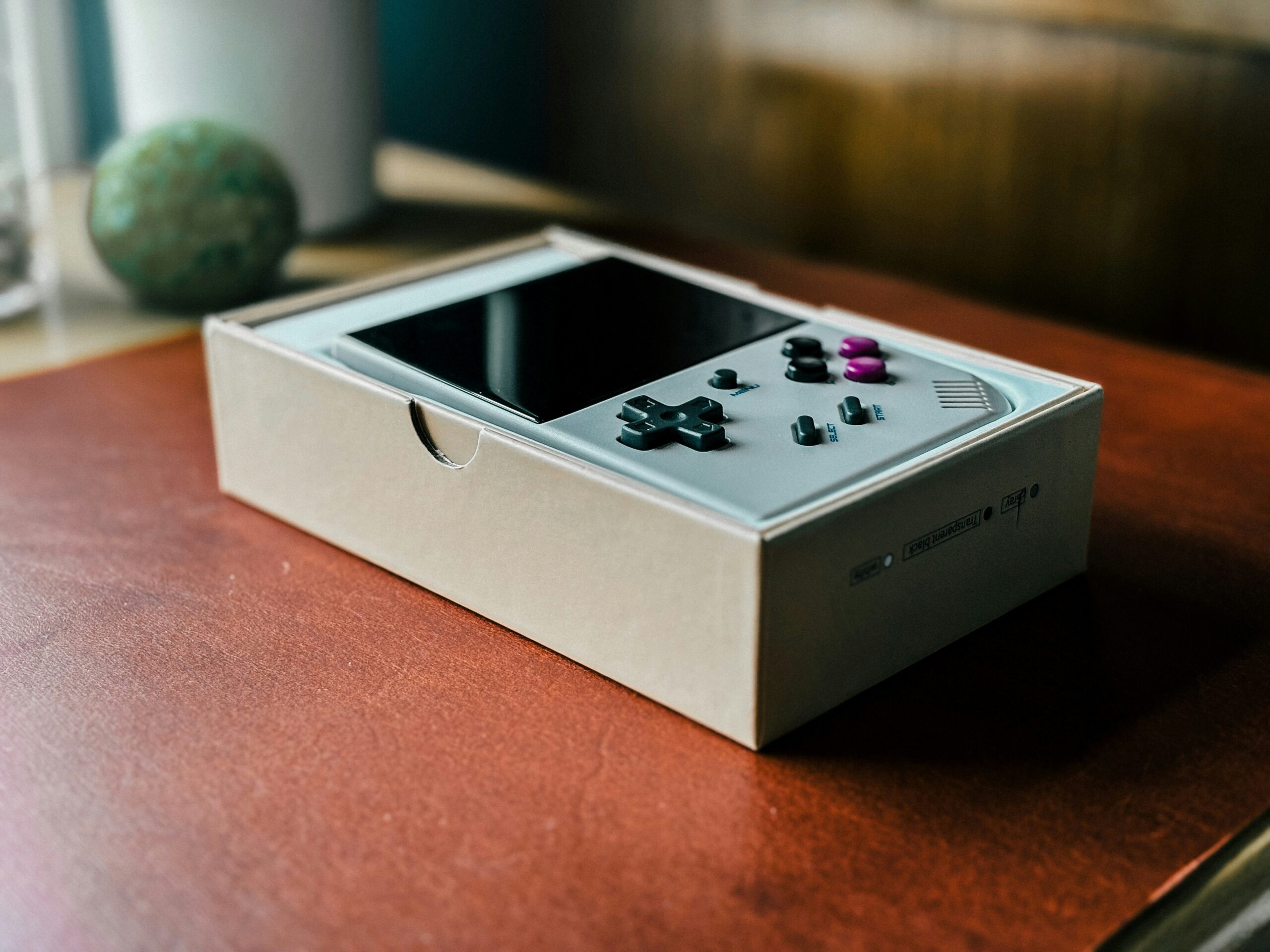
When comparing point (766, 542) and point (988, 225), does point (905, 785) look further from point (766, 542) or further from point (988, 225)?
point (988, 225)

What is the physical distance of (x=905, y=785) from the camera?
0.47m

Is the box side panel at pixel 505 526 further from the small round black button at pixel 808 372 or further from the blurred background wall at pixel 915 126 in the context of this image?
the blurred background wall at pixel 915 126

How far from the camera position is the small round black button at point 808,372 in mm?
584

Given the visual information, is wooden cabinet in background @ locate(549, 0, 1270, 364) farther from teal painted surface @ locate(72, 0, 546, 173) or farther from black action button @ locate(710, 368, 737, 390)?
black action button @ locate(710, 368, 737, 390)

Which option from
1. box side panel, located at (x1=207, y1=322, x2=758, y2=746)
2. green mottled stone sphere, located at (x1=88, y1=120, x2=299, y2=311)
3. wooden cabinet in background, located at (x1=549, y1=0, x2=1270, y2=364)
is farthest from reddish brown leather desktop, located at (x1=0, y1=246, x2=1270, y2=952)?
wooden cabinet in background, located at (x1=549, y1=0, x2=1270, y2=364)

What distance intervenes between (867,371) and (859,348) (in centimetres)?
3

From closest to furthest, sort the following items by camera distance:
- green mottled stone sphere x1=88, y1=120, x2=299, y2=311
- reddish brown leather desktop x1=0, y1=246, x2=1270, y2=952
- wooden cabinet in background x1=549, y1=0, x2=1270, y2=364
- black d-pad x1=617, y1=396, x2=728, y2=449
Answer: reddish brown leather desktop x1=0, y1=246, x2=1270, y2=952 < black d-pad x1=617, y1=396, x2=728, y2=449 < green mottled stone sphere x1=88, y1=120, x2=299, y2=311 < wooden cabinet in background x1=549, y1=0, x2=1270, y2=364

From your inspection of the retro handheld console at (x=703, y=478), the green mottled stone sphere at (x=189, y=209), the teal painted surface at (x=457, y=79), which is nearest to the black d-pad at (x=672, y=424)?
A: the retro handheld console at (x=703, y=478)

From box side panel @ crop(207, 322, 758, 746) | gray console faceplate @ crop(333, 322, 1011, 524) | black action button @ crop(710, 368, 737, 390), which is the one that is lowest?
box side panel @ crop(207, 322, 758, 746)

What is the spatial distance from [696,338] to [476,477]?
0.14m

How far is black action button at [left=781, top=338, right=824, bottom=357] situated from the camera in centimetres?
61

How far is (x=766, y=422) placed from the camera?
0.55 meters

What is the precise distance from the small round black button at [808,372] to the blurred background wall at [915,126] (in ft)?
1.89

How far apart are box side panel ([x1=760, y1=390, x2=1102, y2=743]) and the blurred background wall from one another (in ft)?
1.86
